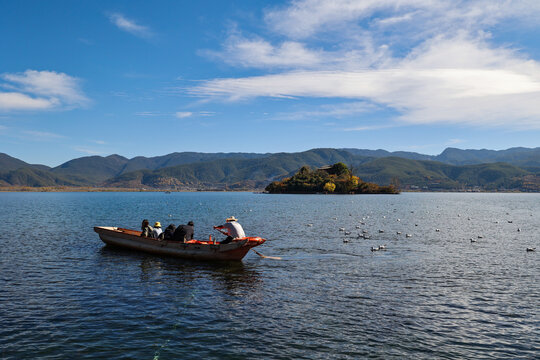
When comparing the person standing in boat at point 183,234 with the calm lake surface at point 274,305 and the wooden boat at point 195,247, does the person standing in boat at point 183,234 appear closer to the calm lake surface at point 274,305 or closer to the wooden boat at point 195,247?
the wooden boat at point 195,247

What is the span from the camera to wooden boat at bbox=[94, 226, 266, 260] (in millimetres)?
31500

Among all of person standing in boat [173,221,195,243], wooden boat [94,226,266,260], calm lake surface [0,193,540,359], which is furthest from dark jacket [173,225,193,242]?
calm lake surface [0,193,540,359]

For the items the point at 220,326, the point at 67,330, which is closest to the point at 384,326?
the point at 220,326

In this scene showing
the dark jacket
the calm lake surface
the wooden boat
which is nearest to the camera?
the calm lake surface

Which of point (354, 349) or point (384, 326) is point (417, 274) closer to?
point (384, 326)

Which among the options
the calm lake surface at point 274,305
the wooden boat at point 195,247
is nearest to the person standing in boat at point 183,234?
the wooden boat at point 195,247

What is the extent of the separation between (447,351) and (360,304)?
615 cm

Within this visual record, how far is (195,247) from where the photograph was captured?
32.7m

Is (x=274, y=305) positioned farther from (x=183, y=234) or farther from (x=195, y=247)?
(x=183, y=234)

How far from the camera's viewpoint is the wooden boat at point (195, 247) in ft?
103

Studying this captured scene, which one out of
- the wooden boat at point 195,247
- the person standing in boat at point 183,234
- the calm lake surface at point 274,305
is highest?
the person standing in boat at point 183,234

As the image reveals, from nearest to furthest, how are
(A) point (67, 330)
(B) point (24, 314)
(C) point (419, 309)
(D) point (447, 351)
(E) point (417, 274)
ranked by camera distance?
(D) point (447, 351)
(A) point (67, 330)
(B) point (24, 314)
(C) point (419, 309)
(E) point (417, 274)

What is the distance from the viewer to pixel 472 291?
23297 mm

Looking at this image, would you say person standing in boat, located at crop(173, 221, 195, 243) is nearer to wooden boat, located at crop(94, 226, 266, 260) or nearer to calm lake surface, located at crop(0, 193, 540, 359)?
wooden boat, located at crop(94, 226, 266, 260)
